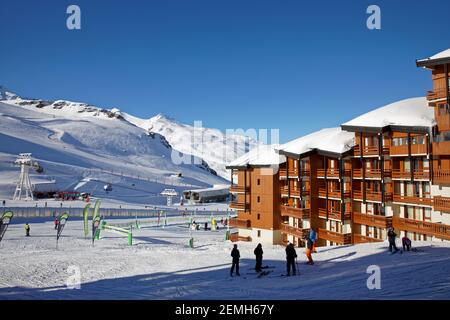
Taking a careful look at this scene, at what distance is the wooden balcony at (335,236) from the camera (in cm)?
3300

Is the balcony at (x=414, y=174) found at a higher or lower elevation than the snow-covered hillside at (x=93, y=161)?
lower

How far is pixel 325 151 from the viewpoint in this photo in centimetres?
3544

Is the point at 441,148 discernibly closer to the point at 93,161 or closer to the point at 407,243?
the point at 407,243

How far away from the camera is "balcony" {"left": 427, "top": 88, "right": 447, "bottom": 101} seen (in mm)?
26359

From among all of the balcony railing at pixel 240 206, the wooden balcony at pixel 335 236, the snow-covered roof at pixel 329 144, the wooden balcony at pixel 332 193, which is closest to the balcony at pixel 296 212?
the wooden balcony at pixel 335 236

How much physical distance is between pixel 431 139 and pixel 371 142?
238 inches

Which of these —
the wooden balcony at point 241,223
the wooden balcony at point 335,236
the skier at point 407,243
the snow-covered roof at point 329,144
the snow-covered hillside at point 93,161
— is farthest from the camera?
the snow-covered hillside at point 93,161

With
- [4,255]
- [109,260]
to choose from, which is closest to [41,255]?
[4,255]

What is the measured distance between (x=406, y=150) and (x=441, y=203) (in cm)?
490

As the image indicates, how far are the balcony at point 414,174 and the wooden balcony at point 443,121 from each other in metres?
3.39

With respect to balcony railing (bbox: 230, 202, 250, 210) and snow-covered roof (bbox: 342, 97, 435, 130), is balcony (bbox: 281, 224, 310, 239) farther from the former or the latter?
snow-covered roof (bbox: 342, 97, 435, 130)

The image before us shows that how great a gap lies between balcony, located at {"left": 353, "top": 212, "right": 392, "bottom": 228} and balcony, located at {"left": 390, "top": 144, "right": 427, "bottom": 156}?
4942mm

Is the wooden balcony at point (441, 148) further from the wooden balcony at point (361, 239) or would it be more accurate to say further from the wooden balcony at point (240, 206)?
the wooden balcony at point (240, 206)

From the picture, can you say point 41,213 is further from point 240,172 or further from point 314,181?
point 314,181
